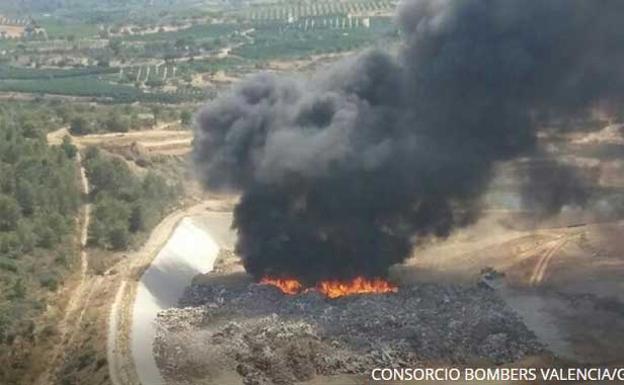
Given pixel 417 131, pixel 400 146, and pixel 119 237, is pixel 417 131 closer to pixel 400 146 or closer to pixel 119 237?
pixel 400 146

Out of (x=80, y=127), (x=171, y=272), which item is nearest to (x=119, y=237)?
(x=171, y=272)

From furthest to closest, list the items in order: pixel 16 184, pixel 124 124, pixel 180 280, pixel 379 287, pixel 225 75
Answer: pixel 225 75, pixel 124 124, pixel 16 184, pixel 180 280, pixel 379 287

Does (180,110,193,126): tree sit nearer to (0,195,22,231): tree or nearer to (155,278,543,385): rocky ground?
(0,195,22,231): tree

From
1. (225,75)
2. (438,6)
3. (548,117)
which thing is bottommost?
(225,75)

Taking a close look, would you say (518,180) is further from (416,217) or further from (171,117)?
(171,117)

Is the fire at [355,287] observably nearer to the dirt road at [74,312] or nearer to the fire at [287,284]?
the fire at [287,284]

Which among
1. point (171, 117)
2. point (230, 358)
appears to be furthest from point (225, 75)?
point (230, 358)

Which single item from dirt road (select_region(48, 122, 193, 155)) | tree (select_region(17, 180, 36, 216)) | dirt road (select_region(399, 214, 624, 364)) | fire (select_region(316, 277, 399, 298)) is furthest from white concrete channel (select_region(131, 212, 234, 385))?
dirt road (select_region(48, 122, 193, 155))

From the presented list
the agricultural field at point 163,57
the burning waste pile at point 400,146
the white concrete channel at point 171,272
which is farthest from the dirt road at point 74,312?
the agricultural field at point 163,57
